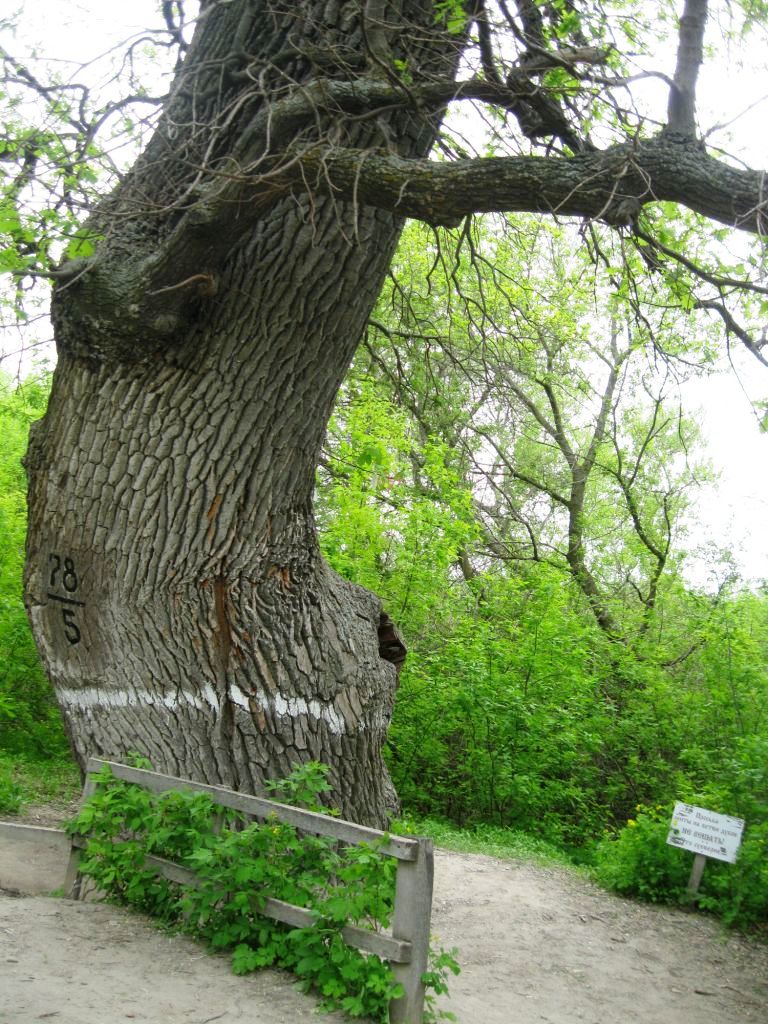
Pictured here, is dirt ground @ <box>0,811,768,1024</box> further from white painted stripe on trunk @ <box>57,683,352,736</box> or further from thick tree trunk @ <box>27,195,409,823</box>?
thick tree trunk @ <box>27,195,409,823</box>

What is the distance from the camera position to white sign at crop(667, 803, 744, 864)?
8.31 meters

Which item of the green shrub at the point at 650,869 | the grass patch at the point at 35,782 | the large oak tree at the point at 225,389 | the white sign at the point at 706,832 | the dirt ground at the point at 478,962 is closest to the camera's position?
the dirt ground at the point at 478,962

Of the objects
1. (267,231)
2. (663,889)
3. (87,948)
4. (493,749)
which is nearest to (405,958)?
(87,948)

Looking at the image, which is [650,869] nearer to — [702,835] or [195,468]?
[702,835]

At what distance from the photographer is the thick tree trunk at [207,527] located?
5.42 m

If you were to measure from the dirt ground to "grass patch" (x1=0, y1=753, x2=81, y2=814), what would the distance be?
138cm

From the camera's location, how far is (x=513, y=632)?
43.1ft

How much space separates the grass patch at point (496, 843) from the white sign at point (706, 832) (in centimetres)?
167

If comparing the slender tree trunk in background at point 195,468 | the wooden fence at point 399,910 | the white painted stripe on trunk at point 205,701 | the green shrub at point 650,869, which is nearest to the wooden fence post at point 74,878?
the white painted stripe on trunk at point 205,701

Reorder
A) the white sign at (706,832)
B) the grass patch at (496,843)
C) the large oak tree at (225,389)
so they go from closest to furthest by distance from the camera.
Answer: the large oak tree at (225,389) < the white sign at (706,832) < the grass patch at (496,843)

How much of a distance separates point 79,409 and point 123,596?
112 cm

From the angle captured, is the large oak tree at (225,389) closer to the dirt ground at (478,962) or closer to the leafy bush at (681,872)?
the dirt ground at (478,962)

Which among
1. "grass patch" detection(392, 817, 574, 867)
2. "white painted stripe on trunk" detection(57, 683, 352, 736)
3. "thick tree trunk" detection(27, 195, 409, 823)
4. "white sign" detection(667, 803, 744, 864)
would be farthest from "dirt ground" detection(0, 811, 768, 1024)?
"thick tree trunk" detection(27, 195, 409, 823)

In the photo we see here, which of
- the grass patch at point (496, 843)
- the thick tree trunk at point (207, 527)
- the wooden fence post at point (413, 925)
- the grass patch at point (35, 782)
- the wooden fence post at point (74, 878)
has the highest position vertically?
the thick tree trunk at point (207, 527)
